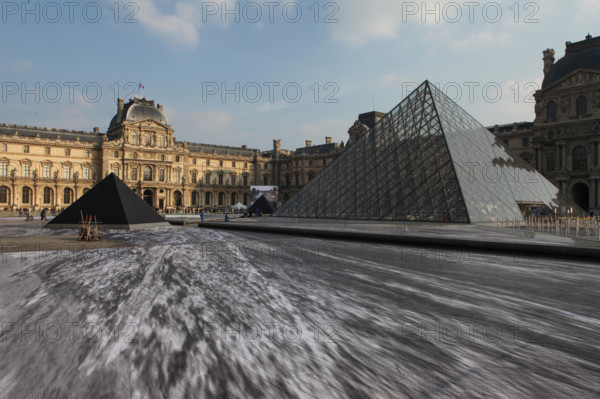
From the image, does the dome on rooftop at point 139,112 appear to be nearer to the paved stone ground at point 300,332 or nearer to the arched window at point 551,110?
the arched window at point 551,110

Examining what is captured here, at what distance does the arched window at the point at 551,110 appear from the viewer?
4062cm

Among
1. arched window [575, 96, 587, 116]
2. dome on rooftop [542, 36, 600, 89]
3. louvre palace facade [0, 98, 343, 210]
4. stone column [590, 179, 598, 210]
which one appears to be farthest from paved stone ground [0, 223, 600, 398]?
louvre palace facade [0, 98, 343, 210]

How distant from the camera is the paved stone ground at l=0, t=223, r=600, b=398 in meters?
2.82

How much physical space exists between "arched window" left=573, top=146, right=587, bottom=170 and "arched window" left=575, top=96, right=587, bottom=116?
358 cm

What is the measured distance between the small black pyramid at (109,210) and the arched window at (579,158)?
41.1 meters

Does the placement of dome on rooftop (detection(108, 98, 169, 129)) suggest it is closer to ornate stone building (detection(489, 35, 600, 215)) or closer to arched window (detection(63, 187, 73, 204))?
arched window (detection(63, 187, 73, 204))

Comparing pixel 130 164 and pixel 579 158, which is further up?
pixel 130 164

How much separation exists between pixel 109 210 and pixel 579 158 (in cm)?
4363

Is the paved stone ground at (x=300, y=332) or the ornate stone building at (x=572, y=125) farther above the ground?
the ornate stone building at (x=572, y=125)

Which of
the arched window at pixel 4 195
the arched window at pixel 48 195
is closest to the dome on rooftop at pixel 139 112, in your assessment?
the arched window at pixel 48 195

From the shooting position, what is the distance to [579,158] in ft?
127

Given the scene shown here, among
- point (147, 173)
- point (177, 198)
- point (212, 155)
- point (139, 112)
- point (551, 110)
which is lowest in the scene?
point (177, 198)

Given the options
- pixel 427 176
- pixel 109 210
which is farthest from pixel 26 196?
pixel 427 176

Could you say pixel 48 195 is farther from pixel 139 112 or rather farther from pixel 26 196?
pixel 139 112
